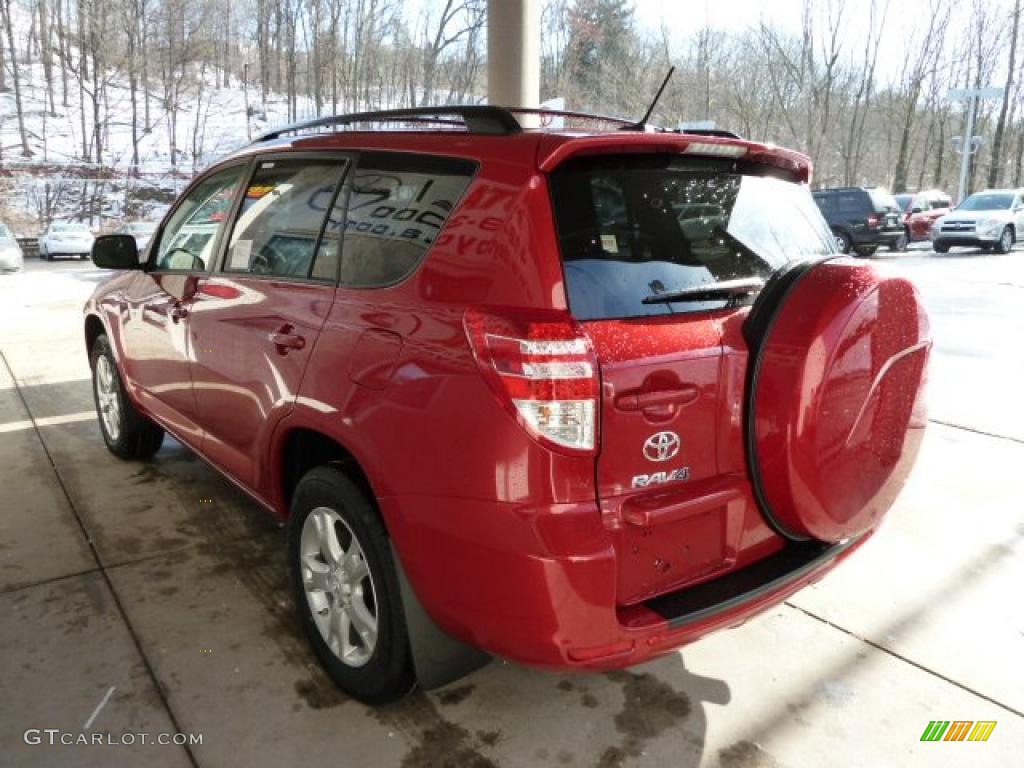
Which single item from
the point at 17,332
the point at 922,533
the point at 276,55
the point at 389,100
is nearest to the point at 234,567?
the point at 922,533

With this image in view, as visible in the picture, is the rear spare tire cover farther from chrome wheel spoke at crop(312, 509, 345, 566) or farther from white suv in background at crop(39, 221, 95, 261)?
white suv in background at crop(39, 221, 95, 261)

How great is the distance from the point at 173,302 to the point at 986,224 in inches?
896

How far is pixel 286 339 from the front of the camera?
274 cm

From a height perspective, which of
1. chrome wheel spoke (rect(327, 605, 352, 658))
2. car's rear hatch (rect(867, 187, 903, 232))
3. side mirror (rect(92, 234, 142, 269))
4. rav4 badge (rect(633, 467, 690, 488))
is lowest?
chrome wheel spoke (rect(327, 605, 352, 658))

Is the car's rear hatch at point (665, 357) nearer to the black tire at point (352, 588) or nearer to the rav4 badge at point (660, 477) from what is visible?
the rav4 badge at point (660, 477)

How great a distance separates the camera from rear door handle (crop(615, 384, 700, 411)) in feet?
6.56

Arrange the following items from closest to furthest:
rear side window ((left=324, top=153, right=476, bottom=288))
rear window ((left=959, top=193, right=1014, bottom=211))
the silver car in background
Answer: rear side window ((left=324, top=153, right=476, bottom=288))
the silver car in background
rear window ((left=959, top=193, right=1014, bottom=211))

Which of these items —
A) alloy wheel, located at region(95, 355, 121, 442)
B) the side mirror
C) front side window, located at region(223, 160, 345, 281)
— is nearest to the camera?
front side window, located at region(223, 160, 345, 281)

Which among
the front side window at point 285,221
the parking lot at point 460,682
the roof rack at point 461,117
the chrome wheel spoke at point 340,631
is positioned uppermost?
the roof rack at point 461,117

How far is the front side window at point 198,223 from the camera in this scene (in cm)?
353

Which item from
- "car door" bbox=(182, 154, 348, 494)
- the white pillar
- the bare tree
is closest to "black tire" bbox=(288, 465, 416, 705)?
"car door" bbox=(182, 154, 348, 494)

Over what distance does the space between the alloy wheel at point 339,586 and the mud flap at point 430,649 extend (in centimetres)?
17

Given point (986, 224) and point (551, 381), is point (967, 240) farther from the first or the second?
point (551, 381)

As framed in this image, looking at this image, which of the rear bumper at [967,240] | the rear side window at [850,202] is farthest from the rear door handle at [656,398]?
the rear bumper at [967,240]
